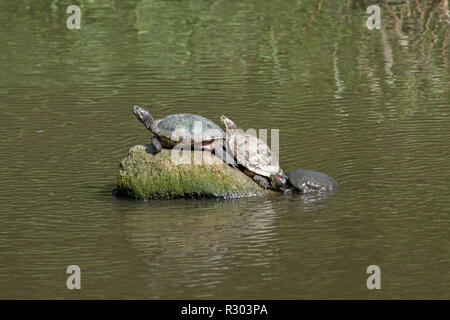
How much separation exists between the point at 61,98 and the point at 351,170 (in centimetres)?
507

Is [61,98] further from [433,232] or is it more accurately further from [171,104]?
[433,232]

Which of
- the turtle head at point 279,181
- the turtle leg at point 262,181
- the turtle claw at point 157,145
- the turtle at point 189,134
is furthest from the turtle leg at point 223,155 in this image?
the turtle claw at point 157,145

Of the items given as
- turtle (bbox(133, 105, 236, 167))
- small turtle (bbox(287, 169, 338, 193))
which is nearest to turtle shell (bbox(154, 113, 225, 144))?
turtle (bbox(133, 105, 236, 167))

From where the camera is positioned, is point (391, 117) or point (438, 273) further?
point (391, 117)

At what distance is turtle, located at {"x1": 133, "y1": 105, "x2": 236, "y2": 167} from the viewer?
339 inches

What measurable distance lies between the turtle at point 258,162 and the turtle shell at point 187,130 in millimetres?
175

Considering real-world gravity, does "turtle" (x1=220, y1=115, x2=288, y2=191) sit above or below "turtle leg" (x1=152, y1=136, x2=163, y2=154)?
below

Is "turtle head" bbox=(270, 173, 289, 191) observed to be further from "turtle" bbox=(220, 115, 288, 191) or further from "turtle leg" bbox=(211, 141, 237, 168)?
"turtle leg" bbox=(211, 141, 237, 168)

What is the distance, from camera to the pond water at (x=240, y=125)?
22.1 ft

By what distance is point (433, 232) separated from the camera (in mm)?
7395

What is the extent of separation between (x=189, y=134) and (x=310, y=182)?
1.27 m

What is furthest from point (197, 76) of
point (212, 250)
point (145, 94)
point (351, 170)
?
point (212, 250)

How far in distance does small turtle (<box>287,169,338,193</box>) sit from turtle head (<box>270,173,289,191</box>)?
0.07 m

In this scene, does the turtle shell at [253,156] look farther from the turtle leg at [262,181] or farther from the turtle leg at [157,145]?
the turtle leg at [157,145]
